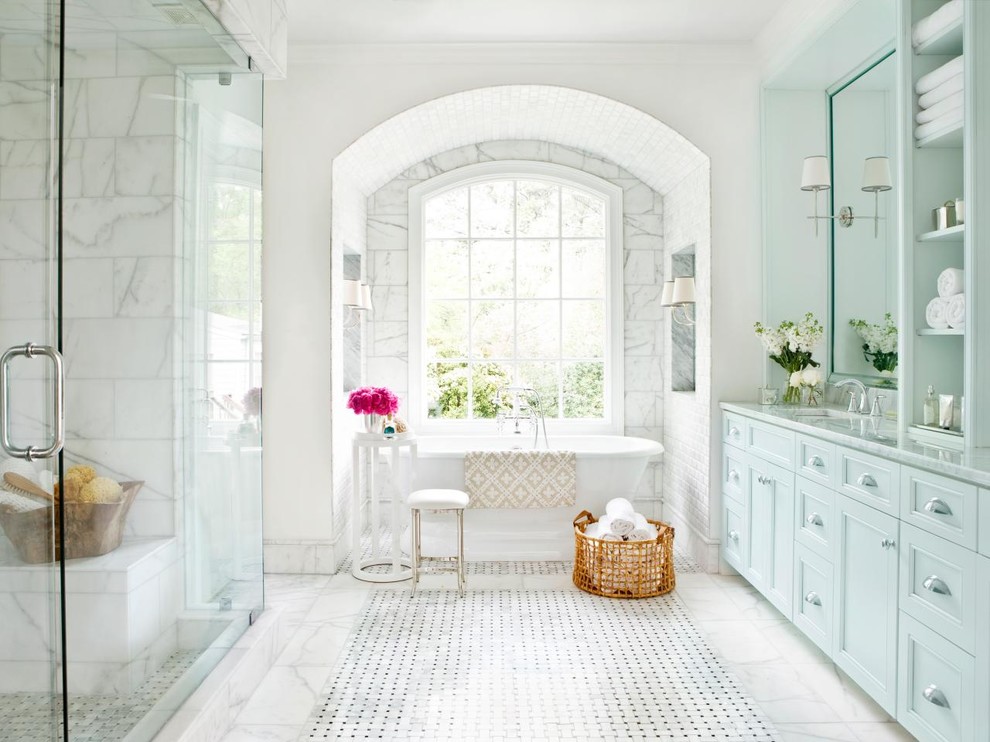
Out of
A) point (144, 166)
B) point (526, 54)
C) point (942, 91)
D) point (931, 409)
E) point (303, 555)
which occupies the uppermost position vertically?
point (526, 54)

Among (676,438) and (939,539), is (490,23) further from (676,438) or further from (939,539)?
(939,539)

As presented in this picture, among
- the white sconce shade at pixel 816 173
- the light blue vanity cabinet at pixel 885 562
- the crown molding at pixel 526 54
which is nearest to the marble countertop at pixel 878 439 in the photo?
the light blue vanity cabinet at pixel 885 562

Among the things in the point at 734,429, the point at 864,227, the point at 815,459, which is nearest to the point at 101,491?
the point at 815,459

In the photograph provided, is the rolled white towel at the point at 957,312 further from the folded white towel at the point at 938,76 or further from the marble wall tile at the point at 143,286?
the marble wall tile at the point at 143,286

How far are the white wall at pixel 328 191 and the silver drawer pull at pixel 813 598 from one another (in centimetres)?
133

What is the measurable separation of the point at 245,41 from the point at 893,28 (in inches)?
106

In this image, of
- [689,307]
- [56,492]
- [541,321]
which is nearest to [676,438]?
[689,307]

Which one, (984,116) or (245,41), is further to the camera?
(245,41)

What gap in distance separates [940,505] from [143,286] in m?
2.24

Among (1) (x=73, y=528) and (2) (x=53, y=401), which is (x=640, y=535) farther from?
(2) (x=53, y=401)

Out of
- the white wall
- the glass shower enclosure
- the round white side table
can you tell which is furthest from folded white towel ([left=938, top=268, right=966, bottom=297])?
the round white side table

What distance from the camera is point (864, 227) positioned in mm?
3652

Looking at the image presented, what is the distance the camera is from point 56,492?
66.2 inches

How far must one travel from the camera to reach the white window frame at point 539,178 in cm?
503
